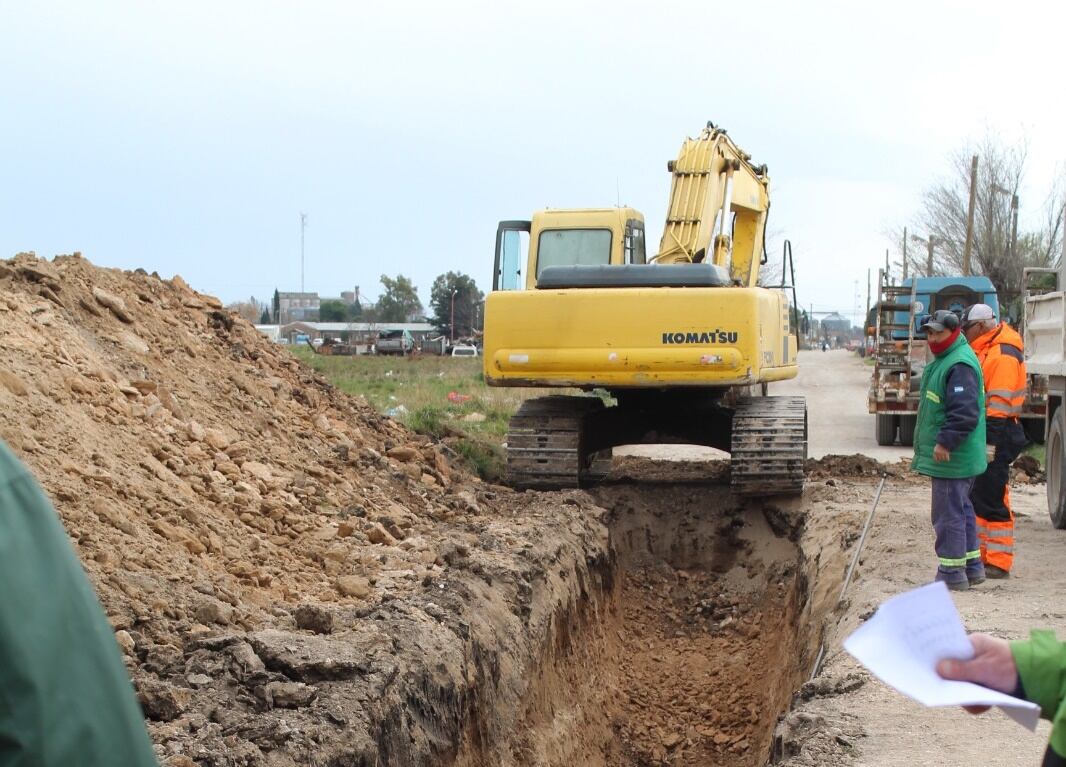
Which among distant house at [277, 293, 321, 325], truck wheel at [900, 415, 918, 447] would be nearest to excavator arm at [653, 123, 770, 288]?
truck wheel at [900, 415, 918, 447]

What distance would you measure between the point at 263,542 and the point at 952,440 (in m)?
4.18

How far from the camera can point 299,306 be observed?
144m

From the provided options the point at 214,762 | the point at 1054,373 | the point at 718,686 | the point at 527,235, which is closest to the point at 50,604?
the point at 214,762

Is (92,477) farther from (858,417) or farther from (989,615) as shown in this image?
(858,417)

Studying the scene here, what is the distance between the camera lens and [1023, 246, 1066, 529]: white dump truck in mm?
10156

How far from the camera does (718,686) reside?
898 cm

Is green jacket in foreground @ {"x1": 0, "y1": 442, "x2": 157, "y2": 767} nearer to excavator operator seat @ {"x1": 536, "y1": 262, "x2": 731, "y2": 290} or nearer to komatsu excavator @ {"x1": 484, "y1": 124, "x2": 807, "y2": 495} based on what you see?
komatsu excavator @ {"x1": 484, "y1": 124, "x2": 807, "y2": 495}

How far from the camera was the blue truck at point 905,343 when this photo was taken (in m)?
19.1

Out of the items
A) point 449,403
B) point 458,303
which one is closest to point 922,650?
point 449,403

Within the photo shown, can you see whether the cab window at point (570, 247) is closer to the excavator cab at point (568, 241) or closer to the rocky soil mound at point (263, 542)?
the excavator cab at point (568, 241)

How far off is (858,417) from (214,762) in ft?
75.8

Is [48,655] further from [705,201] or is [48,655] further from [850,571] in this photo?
[705,201]

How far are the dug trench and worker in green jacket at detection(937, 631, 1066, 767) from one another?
4420 mm

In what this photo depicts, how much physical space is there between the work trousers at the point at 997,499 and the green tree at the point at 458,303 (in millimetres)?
78701
